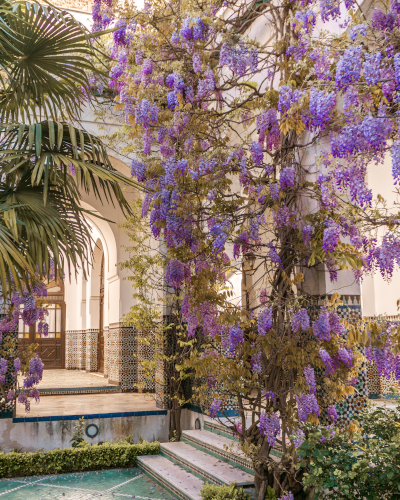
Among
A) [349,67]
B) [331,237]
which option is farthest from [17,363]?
[349,67]

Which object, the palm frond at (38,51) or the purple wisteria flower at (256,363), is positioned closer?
the purple wisteria flower at (256,363)

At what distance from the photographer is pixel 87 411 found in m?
7.16

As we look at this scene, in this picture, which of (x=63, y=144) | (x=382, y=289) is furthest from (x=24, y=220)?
(x=382, y=289)

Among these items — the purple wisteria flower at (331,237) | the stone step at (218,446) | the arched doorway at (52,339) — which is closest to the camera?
the purple wisteria flower at (331,237)

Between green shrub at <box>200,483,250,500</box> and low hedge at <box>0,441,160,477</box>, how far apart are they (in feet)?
7.07

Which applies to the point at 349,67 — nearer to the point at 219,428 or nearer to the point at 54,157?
the point at 54,157

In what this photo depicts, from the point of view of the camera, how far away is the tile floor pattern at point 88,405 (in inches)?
278

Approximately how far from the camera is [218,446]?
5.56 m

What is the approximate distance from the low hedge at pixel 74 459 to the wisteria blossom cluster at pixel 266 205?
8.07 feet

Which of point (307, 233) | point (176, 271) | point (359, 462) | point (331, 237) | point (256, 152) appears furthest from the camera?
point (176, 271)

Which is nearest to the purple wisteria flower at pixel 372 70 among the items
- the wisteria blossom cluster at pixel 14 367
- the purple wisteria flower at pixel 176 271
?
the purple wisteria flower at pixel 176 271

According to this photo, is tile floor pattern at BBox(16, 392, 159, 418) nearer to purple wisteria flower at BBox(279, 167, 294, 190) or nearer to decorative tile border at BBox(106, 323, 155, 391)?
decorative tile border at BBox(106, 323, 155, 391)

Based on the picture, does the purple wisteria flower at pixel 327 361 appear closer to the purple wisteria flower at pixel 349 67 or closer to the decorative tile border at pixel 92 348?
the purple wisteria flower at pixel 349 67

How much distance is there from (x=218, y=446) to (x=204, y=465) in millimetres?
367
